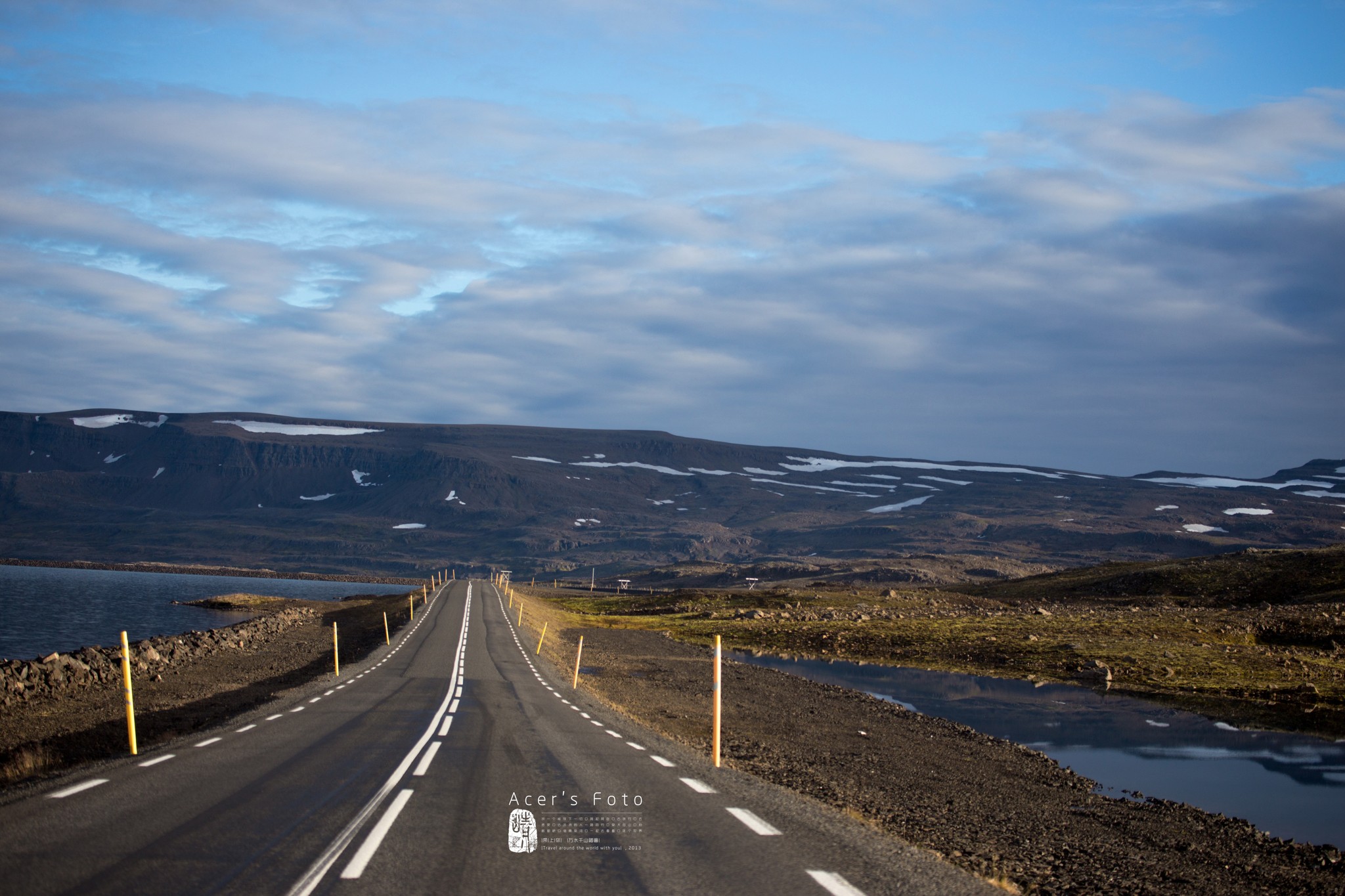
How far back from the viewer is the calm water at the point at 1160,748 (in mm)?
20391

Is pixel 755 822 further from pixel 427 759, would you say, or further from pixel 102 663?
pixel 102 663

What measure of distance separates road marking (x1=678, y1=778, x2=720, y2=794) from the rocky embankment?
3112 cm

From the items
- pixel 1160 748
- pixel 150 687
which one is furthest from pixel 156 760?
pixel 150 687

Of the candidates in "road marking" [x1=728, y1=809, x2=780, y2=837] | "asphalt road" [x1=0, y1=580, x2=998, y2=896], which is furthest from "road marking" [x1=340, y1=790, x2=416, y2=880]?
"road marking" [x1=728, y1=809, x2=780, y2=837]

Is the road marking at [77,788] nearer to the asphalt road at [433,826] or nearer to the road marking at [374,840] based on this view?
the asphalt road at [433,826]

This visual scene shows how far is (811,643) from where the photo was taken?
200 feet

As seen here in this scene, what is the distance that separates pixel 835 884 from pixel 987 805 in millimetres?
10788

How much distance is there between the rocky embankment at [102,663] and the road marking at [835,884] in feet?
116

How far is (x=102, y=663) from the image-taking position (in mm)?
43812

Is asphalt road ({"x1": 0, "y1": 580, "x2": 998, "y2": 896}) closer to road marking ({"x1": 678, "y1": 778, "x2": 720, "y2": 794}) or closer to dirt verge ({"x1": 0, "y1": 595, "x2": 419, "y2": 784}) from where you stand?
road marking ({"x1": 678, "y1": 778, "x2": 720, "y2": 794})

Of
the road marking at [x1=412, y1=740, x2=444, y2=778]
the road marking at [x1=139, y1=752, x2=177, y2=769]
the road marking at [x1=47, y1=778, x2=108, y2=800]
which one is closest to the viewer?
the road marking at [x1=47, y1=778, x2=108, y2=800]

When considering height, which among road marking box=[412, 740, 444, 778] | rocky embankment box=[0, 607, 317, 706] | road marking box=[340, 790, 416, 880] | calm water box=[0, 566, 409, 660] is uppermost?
road marking box=[340, 790, 416, 880]

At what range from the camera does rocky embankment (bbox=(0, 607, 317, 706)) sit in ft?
121

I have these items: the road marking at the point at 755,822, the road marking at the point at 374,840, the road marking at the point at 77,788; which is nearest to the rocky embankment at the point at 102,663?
the road marking at the point at 77,788
